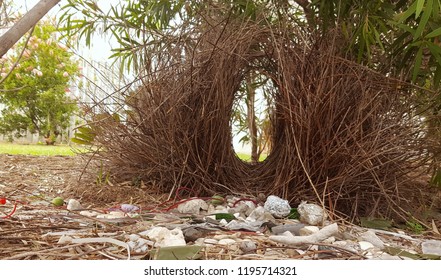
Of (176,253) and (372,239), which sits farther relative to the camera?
(372,239)

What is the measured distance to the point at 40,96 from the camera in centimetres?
591

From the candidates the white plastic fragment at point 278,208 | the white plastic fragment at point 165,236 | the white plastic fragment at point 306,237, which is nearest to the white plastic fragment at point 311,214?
the white plastic fragment at point 278,208

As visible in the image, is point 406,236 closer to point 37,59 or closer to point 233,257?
point 233,257

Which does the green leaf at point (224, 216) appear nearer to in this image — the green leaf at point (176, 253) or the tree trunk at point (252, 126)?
the green leaf at point (176, 253)

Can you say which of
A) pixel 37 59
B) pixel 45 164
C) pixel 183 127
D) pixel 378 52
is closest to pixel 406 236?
pixel 378 52

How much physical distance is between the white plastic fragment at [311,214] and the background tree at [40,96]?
15.9 ft

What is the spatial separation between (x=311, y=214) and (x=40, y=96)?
204 inches

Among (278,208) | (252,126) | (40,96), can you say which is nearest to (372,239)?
(278,208)

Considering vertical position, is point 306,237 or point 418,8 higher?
point 418,8

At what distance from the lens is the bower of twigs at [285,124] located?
162 cm

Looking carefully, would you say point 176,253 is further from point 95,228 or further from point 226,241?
point 95,228

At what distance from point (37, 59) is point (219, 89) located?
494 cm

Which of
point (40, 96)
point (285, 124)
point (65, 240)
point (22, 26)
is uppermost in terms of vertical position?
point (40, 96)

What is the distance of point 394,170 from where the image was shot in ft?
5.57
